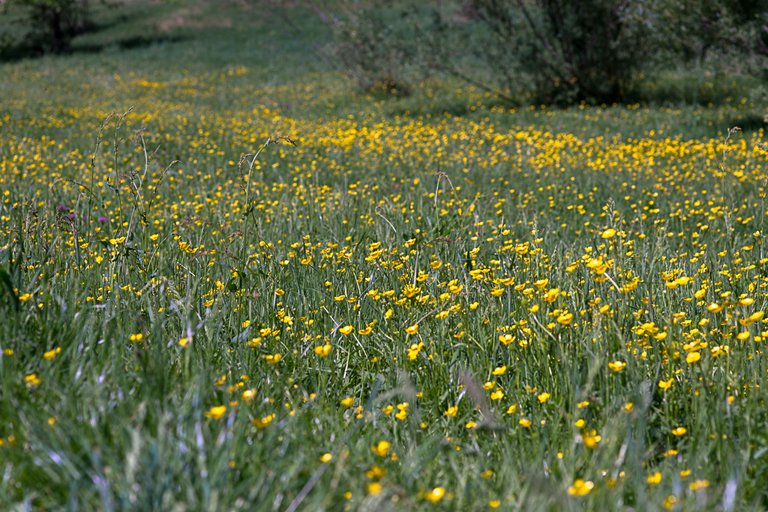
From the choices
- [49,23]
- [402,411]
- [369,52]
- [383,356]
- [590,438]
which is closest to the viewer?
[590,438]

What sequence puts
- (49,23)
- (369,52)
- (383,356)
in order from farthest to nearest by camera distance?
(49,23) → (369,52) → (383,356)

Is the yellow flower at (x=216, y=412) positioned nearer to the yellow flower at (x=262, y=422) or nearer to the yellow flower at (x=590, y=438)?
the yellow flower at (x=262, y=422)

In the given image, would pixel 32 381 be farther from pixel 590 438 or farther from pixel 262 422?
pixel 590 438

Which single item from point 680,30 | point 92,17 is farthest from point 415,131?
point 92,17

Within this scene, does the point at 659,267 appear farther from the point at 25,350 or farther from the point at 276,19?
the point at 276,19

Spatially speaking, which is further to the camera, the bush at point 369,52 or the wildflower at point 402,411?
the bush at point 369,52

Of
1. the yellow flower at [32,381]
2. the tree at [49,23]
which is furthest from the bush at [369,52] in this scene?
the tree at [49,23]

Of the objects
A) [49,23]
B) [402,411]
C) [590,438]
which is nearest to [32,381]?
[402,411]

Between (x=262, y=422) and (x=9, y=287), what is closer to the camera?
(x=262, y=422)

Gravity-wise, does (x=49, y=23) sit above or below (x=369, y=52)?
above

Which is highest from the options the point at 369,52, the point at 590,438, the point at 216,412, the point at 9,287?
the point at 9,287

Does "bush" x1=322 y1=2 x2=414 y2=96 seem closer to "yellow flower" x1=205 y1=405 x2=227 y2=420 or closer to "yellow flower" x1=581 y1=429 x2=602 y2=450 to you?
"yellow flower" x1=581 y1=429 x2=602 y2=450

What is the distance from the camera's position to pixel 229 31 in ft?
117

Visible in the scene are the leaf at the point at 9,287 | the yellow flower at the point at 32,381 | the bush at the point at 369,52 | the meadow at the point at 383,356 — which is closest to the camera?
the meadow at the point at 383,356
